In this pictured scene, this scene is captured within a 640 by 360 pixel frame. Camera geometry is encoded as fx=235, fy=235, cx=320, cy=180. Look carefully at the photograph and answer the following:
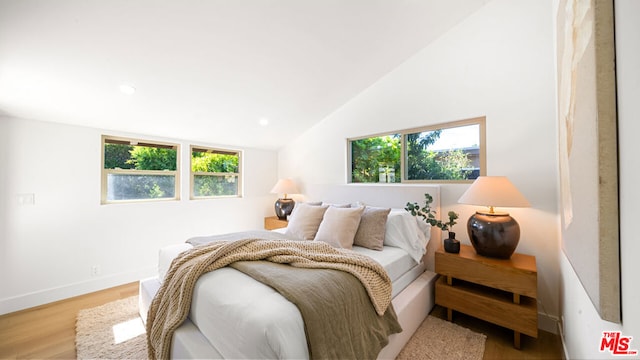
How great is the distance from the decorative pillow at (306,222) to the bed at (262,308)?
0.82 feet

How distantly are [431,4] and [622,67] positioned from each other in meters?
2.05

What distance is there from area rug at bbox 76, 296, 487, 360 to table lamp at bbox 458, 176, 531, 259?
728 millimetres

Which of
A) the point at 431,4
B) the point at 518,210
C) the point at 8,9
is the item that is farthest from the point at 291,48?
the point at 518,210

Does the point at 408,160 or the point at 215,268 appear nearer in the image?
the point at 215,268

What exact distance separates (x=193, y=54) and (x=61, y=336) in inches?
105

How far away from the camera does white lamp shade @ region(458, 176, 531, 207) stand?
1868 millimetres

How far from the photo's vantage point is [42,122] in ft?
8.24

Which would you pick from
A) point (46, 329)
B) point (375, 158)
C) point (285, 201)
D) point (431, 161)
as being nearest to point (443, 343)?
point (431, 161)

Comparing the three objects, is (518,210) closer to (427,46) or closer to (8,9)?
(427,46)

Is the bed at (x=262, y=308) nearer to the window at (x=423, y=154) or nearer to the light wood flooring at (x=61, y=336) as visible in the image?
the light wood flooring at (x=61, y=336)

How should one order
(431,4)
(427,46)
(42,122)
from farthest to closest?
(427,46) < (42,122) < (431,4)

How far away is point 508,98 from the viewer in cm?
224

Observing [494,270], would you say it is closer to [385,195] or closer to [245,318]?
[385,195]

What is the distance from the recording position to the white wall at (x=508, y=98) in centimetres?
205
